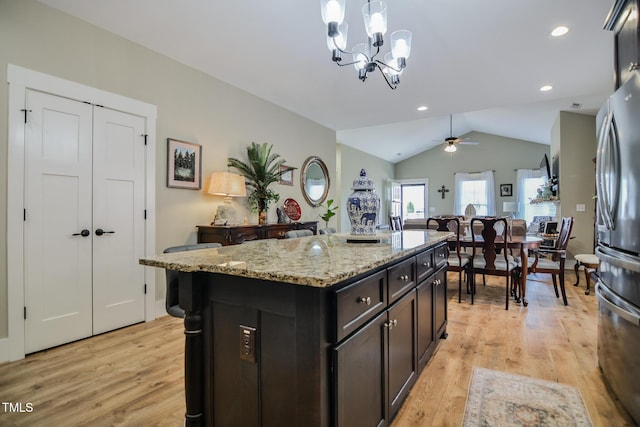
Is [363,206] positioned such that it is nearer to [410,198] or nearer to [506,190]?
[506,190]

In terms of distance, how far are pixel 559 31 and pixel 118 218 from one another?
439cm

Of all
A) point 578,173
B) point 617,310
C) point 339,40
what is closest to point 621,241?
point 617,310

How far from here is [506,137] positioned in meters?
9.51

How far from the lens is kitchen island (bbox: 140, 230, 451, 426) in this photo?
1035mm

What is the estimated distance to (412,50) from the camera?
3268mm

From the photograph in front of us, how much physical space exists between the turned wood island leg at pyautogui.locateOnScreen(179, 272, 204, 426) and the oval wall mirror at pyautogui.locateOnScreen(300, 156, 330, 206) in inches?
161

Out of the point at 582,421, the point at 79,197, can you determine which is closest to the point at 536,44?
the point at 582,421

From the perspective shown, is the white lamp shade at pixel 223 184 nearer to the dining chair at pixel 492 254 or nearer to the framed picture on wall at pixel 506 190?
the dining chair at pixel 492 254

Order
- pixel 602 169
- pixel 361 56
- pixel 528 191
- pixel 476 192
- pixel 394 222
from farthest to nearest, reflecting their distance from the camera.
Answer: pixel 476 192 < pixel 528 191 < pixel 394 222 < pixel 361 56 < pixel 602 169

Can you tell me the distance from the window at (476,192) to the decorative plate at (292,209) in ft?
22.7

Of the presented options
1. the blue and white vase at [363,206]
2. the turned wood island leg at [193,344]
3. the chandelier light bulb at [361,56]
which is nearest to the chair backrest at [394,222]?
the chandelier light bulb at [361,56]

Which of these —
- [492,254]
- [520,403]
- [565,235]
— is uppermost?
[565,235]

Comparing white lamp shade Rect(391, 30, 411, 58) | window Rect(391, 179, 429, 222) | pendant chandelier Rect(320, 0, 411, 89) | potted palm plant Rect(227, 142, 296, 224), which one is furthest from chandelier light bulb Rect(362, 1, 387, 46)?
window Rect(391, 179, 429, 222)

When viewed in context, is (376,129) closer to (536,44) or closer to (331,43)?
(536,44)
